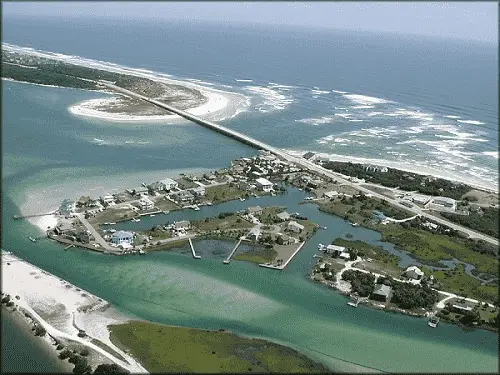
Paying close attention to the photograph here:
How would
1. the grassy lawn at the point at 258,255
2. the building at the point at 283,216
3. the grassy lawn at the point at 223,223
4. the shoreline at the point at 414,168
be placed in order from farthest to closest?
the shoreline at the point at 414,168 < the building at the point at 283,216 < the grassy lawn at the point at 223,223 < the grassy lawn at the point at 258,255

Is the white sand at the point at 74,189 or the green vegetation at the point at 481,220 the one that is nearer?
the white sand at the point at 74,189

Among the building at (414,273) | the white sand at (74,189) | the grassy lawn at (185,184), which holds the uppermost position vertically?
the building at (414,273)

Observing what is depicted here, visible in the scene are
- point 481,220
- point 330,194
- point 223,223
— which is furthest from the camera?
point 330,194

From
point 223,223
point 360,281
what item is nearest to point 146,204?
point 223,223

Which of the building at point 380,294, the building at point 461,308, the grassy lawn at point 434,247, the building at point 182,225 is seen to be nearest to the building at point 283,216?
the building at point 182,225

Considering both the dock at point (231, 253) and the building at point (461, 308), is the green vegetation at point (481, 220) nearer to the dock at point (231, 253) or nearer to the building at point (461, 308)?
the building at point (461, 308)

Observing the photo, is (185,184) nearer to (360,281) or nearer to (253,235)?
(253,235)

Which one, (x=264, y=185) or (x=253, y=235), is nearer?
(x=253, y=235)
